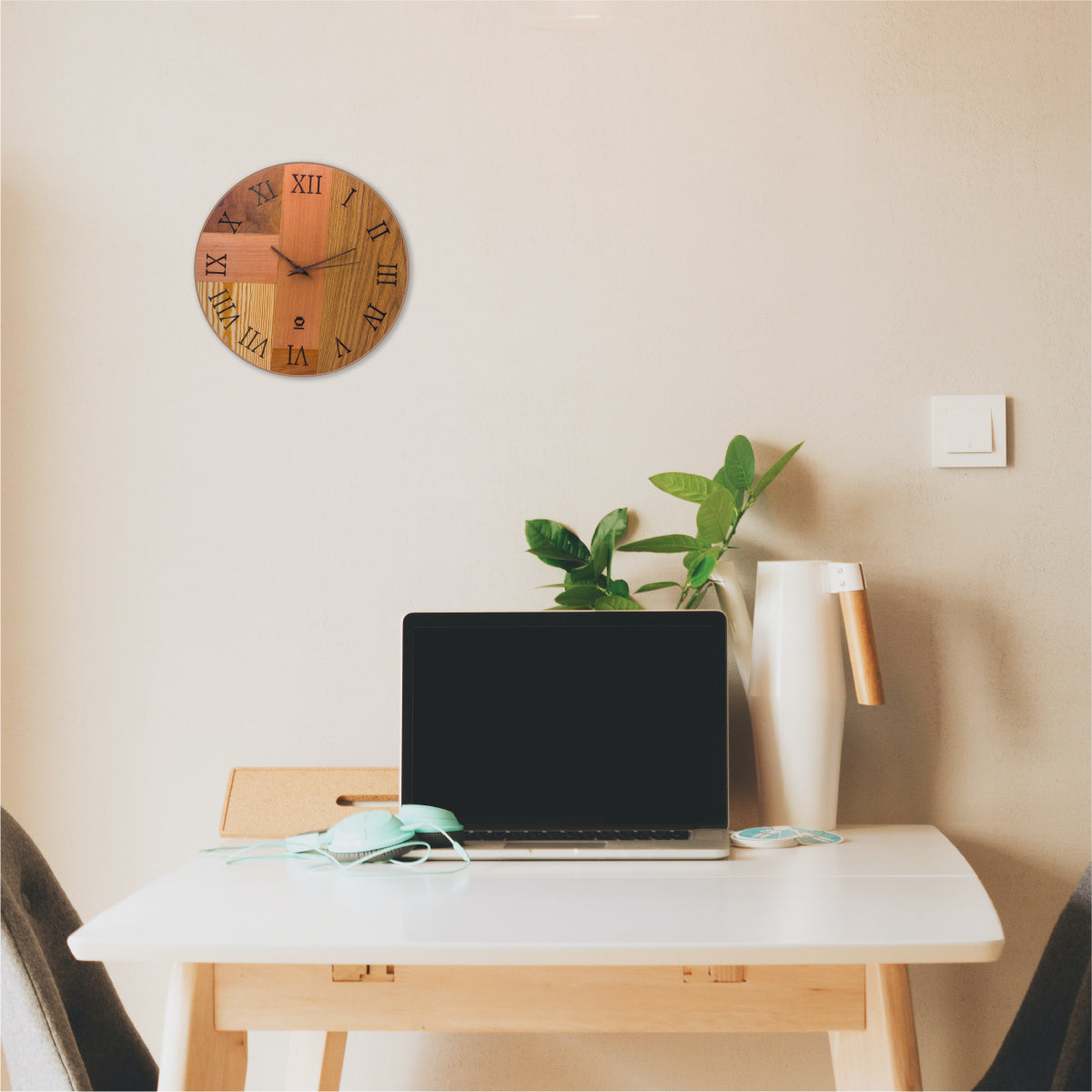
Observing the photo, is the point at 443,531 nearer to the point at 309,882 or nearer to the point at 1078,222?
the point at 309,882

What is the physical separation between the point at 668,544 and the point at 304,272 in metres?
0.65

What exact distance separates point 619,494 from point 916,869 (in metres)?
0.60

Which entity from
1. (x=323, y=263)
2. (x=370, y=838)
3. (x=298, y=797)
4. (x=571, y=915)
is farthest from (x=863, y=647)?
(x=323, y=263)

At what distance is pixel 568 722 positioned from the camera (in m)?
1.11

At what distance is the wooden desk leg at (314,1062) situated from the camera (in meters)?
1.18

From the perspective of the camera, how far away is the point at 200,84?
1.36m

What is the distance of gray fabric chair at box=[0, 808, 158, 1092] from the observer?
82 centimetres

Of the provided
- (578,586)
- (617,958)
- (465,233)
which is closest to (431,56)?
(465,233)

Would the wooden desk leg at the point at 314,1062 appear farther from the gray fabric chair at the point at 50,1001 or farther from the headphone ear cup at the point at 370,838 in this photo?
the headphone ear cup at the point at 370,838

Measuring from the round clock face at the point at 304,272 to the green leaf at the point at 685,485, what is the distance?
0.46 m

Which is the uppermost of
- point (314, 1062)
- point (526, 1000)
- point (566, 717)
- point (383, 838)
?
point (566, 717)

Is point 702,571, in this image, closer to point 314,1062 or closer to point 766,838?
point 766,838

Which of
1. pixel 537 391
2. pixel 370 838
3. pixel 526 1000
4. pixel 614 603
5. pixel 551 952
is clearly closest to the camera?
pixel 551 952

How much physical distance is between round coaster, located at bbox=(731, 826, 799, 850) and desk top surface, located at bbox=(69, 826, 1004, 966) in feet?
0.07
